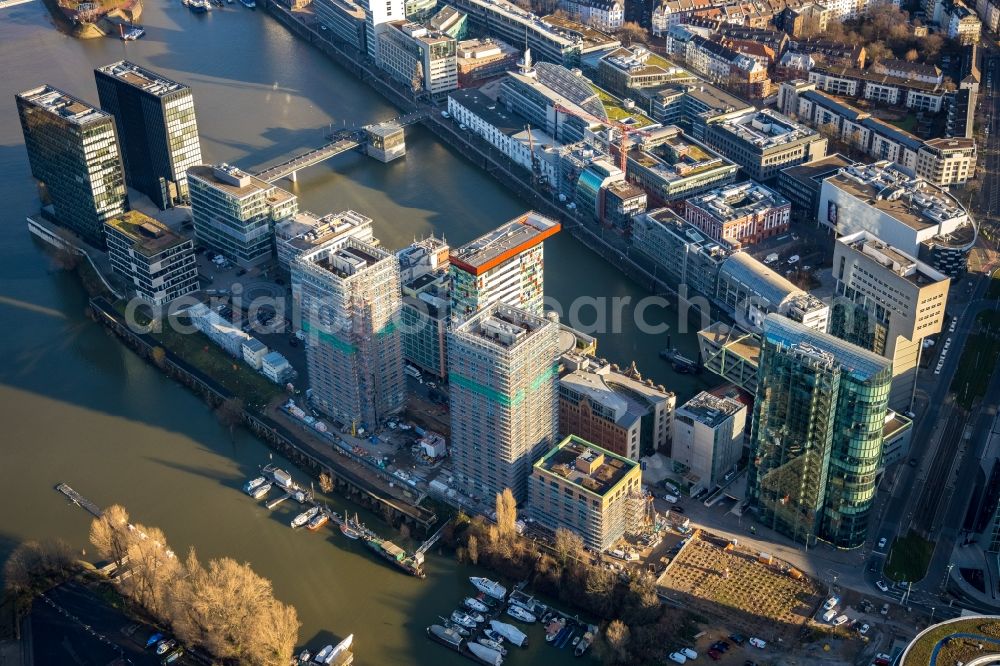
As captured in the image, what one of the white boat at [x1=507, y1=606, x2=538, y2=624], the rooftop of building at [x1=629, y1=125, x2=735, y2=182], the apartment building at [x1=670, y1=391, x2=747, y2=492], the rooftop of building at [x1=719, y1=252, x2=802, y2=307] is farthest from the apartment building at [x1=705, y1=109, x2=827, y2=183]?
the white boat at [x1=507, y1=606, x2=538, y2=624]

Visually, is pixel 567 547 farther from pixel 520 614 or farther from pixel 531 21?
pixel 531 21

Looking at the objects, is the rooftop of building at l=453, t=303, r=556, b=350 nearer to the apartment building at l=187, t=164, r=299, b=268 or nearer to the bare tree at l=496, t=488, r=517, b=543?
the bare tree at l=496, t=488, r=517, b=543

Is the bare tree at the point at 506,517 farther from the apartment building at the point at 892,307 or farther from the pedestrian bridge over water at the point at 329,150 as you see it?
the pedestrian bridge over water at the point at 329,150

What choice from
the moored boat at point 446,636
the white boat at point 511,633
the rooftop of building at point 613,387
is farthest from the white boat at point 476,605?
the rooftop of building at point 613,387

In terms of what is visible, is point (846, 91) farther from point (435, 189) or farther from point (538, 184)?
point (435, 189)

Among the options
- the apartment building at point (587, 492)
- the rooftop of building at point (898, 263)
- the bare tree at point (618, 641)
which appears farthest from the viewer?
the rooftop of building at point (898, 263)

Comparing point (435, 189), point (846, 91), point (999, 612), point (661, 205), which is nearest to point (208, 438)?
point (435, 189)

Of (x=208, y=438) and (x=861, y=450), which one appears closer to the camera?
(x=861, y=450)
